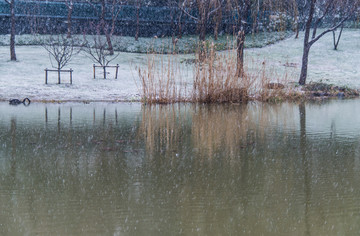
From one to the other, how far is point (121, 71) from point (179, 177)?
55.0ft

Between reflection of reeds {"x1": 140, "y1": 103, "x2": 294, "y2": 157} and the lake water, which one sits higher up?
reflection of reeds {"x1": 140, "y1": 103, "x2": 294, "y2": 157}

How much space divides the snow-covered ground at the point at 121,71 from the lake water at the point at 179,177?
16.5ft

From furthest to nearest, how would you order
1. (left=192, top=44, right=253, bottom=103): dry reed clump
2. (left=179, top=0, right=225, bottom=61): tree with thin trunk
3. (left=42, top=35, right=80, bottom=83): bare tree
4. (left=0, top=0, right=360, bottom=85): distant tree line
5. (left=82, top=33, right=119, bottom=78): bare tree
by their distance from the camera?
(left=0, top=0, right=360, bottom=85): distant tree line < (left=82, top=33, right=119, bottom=78): bare tree < (left=179, top=0, right=225, bottom=61): tree with thin trunk < (left=42, top=35, right=80, bottom=83): bare tree < (left=192, top=44, right=253, bottom=103): dry reed clump

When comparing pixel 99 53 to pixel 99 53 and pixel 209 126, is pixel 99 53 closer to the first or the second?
pixel 99 53

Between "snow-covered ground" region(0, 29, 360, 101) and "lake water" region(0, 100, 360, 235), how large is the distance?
5.03 metres

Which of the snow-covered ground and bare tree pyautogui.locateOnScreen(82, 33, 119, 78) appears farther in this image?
bare tree pyautogui.locateOnScreen(82, 33, 119, 78)

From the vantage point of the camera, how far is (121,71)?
2144 centimetres

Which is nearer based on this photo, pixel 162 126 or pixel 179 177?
pixel 179 177

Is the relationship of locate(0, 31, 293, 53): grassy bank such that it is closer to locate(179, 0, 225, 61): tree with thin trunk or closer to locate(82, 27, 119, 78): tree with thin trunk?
locate(179, 0, 225, 61): tree with thin trunk

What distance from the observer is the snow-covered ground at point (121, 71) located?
15273 mm

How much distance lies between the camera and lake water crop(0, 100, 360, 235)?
3.69m

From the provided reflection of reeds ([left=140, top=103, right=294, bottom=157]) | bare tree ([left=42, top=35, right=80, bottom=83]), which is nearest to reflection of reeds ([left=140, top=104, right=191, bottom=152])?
reflection of reeds ([left=140, top=103, right=294, bottom=157])

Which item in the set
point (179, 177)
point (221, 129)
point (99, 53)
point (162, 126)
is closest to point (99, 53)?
point (99, 53)

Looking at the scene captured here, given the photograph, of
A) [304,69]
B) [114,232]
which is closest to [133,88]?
[304,69]
